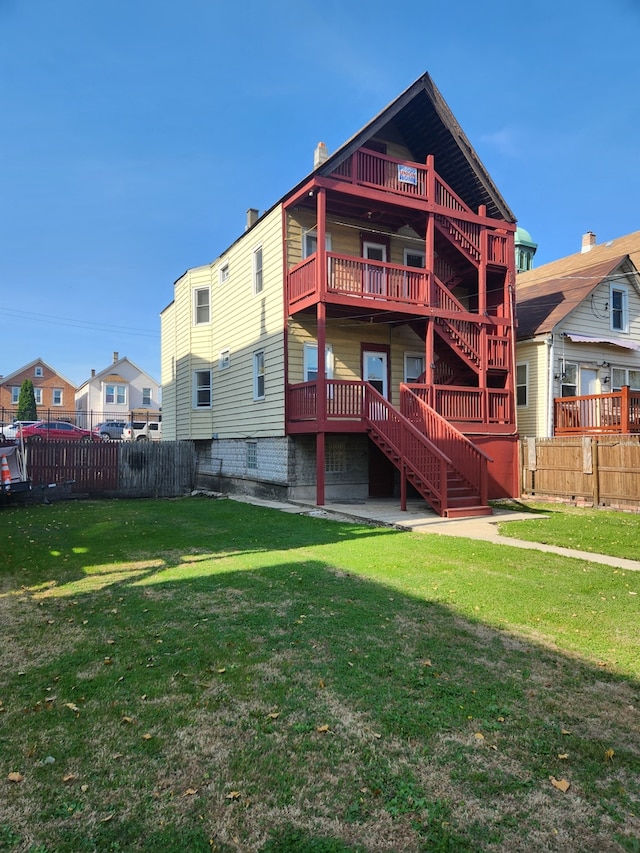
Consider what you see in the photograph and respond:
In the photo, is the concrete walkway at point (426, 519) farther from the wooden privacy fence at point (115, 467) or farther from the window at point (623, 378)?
the window at point (623, 378)

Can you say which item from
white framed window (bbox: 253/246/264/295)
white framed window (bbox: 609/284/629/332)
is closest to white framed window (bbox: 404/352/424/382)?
white framed window (bbox: 253/246/264/295)

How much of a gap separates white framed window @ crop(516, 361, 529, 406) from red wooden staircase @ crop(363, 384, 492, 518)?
755cm

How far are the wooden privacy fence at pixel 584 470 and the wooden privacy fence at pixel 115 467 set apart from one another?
1154 centimetres

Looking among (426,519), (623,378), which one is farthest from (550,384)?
(426,519)

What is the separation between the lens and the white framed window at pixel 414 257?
59.6ft

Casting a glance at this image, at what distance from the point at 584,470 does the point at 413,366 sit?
20.5ft

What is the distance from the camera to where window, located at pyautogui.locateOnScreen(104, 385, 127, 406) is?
2128 inches

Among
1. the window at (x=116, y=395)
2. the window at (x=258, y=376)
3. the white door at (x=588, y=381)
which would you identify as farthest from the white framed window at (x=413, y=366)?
the window at (x=116, y=395)

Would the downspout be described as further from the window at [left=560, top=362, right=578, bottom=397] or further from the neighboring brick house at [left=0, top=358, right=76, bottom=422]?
the neighboring brick house at [left=0, top=358, right=76, bottom=422]

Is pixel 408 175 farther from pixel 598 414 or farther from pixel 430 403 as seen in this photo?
pixel 598 414

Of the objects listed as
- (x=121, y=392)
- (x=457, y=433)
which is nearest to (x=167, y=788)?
(x=457, y=433)

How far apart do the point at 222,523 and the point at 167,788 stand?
28.9 ft

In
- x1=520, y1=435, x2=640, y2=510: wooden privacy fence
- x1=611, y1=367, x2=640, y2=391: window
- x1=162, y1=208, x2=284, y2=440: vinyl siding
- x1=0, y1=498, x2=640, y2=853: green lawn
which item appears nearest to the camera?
x1=0, y1=498, x2=640, y2=853: green lawn

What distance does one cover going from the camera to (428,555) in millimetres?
8125
